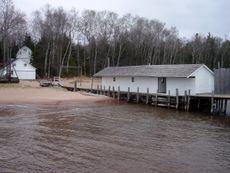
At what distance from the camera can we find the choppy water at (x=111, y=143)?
1566 cm

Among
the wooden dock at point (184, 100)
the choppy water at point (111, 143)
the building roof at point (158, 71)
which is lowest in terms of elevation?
the choppy water at point (111, 143)

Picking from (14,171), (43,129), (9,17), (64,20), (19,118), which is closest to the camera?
(14,171)

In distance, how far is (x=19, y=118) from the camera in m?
29.4

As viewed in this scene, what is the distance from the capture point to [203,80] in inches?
1583

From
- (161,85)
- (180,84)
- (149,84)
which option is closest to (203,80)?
(180,84)

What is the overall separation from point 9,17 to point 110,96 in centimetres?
3107

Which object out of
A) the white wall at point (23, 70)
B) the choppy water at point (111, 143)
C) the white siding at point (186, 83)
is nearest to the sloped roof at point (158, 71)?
the white siding at point (186, 83)

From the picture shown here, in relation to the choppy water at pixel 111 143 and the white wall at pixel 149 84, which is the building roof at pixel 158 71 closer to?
the white wall at pixel 149 84

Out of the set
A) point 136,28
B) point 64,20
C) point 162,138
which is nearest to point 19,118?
Answer: point 162,138

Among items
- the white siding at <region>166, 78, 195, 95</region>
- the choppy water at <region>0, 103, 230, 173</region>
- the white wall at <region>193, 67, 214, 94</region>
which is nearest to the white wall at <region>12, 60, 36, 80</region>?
the white siding at <region>166, 78, 195, 95</region>

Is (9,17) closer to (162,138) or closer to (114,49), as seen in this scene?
(114,49)

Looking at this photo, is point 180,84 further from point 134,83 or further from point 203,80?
point 134,83

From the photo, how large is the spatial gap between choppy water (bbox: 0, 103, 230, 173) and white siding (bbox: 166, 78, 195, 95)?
640cm

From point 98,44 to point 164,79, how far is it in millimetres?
47482
